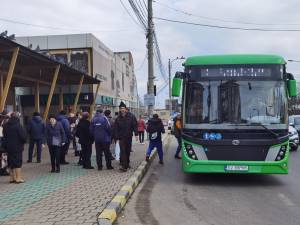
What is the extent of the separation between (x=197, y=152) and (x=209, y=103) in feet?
3.85

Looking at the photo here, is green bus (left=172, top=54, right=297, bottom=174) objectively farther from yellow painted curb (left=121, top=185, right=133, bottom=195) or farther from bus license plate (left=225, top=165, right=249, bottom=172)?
yellow painted curb (left=121, top=185, right=133, bottom=195)

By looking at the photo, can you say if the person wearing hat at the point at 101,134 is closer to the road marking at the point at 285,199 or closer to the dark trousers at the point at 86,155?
the dark trousers at the point at 86,155

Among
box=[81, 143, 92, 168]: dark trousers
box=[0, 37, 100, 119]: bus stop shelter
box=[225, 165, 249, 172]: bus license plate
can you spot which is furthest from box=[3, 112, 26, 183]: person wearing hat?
box=[225, 165, 249, 172]: bus license plate

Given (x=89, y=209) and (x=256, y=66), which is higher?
(x=256, y=66)

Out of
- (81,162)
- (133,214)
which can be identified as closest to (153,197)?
(133,214)

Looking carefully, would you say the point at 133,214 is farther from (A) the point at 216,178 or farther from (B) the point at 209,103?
(A) the point at 216,178

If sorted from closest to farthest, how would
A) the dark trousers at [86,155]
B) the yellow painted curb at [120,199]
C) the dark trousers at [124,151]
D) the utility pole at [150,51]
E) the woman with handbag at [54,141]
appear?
the yellow painted curb at [120,199]
the woman with handbag at [54,141]
the dark trousers at [124,151]
the dark trousers at [86,155]
the utility pole at [150,51]

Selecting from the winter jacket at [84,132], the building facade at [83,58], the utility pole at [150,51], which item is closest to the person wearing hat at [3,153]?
the winter jacket at [84,132]

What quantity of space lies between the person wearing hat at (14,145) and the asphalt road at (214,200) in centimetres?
273

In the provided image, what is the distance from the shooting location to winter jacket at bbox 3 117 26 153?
1056 cm

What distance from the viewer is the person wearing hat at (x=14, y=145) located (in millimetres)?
10539

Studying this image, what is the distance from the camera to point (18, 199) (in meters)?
8.62

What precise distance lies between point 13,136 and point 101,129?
306 centimetres

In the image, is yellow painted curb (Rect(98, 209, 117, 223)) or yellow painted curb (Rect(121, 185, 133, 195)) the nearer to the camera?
yellow painted curb (Rect(98, 209, 117, 223))
